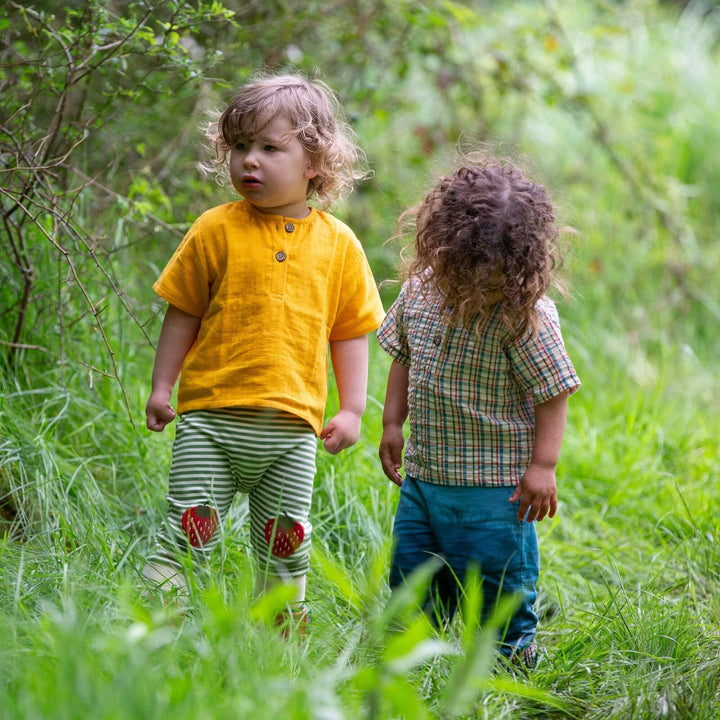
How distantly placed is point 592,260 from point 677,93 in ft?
7.77

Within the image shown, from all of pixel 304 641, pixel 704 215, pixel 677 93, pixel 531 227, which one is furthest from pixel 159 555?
pixel 677 93

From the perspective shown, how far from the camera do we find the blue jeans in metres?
2.30

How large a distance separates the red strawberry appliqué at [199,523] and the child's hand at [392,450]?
49 cm

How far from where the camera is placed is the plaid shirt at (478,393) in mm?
2223

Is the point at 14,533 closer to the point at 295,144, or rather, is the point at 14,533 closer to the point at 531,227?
the point at 295,144

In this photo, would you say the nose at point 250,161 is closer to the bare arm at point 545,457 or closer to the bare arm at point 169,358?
the bare arm at point 169,358

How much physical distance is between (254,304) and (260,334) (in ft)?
0.24

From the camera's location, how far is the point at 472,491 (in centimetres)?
231

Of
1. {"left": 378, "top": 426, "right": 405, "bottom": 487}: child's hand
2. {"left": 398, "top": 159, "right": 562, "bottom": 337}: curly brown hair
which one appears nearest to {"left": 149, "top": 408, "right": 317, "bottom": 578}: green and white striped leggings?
{"left": 378, "top": 426, "right": 405, "bottom": 487}: child's hand

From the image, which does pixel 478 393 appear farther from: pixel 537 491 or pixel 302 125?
pixel 302 125

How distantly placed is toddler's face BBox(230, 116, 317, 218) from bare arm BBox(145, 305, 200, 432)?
1.11ft

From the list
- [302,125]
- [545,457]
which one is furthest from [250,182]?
[545,457]

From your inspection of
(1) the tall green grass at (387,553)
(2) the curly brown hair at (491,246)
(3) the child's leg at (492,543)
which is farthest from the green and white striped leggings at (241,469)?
(2) the curly brown hair at (491,246)

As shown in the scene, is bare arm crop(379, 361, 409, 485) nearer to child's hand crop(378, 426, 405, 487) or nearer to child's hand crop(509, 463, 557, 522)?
child's hand crop(378, 426, 405, 487)
